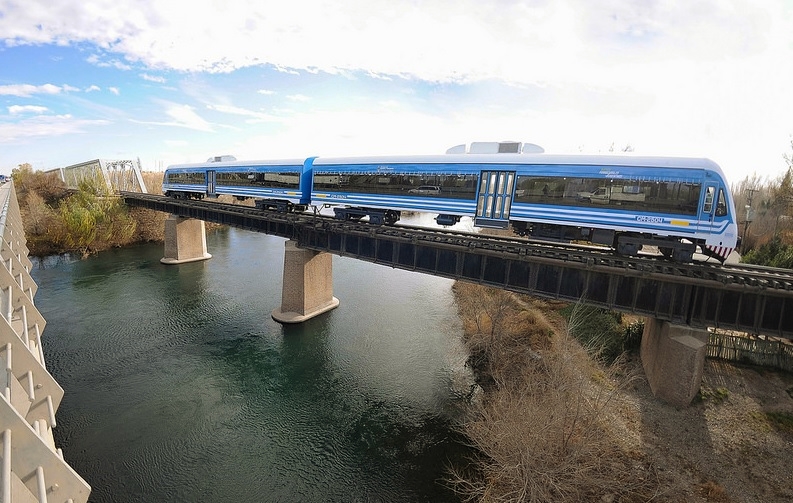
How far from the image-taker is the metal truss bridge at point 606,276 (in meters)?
13.2

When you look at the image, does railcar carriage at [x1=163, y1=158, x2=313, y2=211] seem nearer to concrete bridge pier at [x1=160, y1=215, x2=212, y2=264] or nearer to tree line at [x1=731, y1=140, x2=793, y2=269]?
concrete bridge pier at [x1=160, y1=215, x2=212, y2=264]

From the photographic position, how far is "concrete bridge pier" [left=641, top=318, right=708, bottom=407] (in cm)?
1421

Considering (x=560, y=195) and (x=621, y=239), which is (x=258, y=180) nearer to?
(x=560, y=195)

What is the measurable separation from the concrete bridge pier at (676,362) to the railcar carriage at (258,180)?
1971 centimetres

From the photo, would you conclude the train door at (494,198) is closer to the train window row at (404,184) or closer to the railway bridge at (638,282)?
the train window row at (404,184)

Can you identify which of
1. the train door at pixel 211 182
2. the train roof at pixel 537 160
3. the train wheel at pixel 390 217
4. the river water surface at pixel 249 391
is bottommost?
the river water surface at pixel 249 391

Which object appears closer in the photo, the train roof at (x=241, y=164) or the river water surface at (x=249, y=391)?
the river water surface at (x=249, y=391)

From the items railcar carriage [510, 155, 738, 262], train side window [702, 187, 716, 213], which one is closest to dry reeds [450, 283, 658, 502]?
railcar carriage [510, 155, 738, 262]

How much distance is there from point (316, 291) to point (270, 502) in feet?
50.2

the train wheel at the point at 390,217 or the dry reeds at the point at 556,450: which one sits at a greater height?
the train wheel at the point at 390,217

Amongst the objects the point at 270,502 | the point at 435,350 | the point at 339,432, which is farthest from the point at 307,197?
the point at 270,502

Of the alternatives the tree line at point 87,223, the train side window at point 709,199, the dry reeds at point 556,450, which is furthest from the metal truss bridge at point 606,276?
the tree line at point 87,223

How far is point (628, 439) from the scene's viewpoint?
45.6ft

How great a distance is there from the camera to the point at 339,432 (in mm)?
15945
